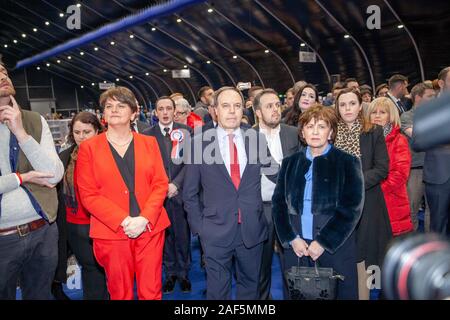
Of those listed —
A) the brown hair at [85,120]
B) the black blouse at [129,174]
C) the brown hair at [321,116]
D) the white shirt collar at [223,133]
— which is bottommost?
the black blouse at [129,174]

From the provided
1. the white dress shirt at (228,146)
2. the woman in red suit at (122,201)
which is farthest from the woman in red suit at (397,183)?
the woman in red suit at (122,201)

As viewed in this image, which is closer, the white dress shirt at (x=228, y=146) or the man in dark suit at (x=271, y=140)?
the white dress shirt at (x=228, y=146)

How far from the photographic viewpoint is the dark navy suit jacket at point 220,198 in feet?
8.41

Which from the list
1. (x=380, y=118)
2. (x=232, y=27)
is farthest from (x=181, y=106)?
(x=232, y=27)

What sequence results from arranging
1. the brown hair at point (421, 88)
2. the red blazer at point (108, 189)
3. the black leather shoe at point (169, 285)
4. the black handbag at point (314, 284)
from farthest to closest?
the brown hair at point (421, 88), the black leather shoe at point (169, 285), the red blazer at point (108, 189), the black handbag at point (314, 284)

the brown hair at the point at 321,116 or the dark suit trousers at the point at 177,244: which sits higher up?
the brown hair at the point at 321,116

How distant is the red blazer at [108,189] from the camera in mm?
2377

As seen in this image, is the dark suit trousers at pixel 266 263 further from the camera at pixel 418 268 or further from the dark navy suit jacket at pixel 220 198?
the camera at pixel 418 268

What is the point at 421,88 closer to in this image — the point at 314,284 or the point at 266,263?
the point at 266,263

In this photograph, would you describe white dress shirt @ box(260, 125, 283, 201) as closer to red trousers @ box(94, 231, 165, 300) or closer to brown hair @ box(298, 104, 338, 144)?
brown hair @ box(298, 104, 338, 144)

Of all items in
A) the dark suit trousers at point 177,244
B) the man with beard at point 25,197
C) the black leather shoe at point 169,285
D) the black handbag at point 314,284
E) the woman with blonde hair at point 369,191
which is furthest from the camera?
the dark suit trousers at point 177,244

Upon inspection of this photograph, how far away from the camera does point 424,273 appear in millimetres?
899

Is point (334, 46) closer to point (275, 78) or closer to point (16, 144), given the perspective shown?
point (275, 78)

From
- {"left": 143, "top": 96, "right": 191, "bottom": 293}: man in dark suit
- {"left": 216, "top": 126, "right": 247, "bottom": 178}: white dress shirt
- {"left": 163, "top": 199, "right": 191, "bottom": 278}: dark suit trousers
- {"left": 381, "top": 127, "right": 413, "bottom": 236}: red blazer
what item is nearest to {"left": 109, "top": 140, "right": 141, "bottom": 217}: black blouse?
{"left": 216, "top": 126, "right": 247, "bottom": 178}: white dress shirt
